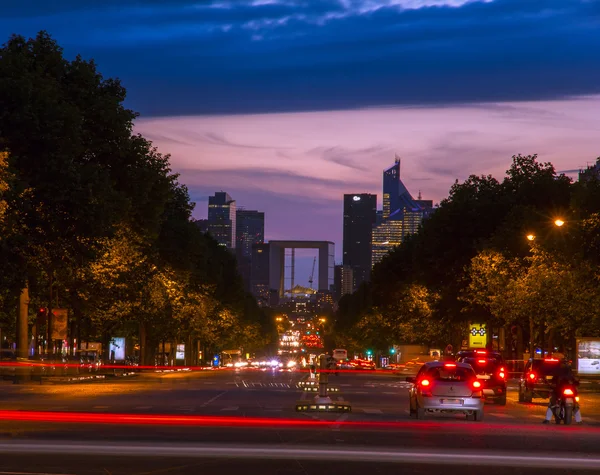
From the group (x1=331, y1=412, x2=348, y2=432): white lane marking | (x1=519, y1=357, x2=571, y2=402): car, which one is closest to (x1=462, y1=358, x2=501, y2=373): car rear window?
(x1=519, y1=357, x2=571, y2=402): car

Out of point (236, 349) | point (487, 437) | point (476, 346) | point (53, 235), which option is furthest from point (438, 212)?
point (236, 349)

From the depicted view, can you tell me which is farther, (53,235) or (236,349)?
(236,349)

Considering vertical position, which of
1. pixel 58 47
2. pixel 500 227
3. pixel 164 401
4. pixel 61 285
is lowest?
pixel 164 401

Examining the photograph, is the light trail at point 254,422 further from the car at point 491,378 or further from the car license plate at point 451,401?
the car at point 491,378

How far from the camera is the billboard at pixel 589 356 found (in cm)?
5859

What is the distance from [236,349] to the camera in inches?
7859

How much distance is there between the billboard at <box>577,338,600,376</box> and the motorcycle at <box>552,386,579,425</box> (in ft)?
94.4

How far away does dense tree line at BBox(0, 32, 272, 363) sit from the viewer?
43.8 meters

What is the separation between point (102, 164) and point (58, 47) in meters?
5.78

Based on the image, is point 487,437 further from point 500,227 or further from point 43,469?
point 500,227

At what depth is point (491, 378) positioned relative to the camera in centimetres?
4325

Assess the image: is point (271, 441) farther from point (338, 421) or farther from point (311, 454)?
point (338, 421)

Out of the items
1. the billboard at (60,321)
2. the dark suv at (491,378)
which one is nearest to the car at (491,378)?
the dark suv at (491,378)

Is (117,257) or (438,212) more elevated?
(438,212)
